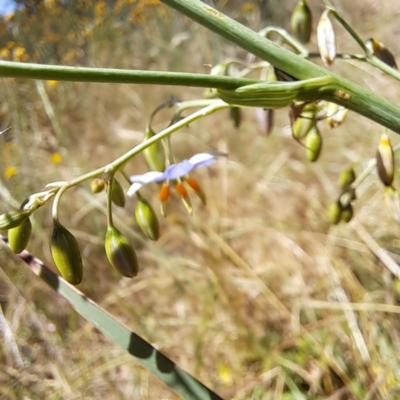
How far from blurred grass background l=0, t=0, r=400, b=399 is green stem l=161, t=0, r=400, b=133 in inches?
17.1

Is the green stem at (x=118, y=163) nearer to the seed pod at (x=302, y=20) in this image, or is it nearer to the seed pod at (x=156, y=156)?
the seed pod at (x=156, y=156)

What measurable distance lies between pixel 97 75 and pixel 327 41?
40 centimetres

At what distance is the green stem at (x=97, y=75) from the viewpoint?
12.7 inches

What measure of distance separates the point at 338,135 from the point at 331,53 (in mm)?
1020

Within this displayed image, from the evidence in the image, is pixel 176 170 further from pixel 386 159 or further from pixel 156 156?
pixel 386 159

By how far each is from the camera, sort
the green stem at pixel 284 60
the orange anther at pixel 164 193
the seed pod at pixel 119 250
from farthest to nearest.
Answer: the orange anther at pixel 164 193 < the seed pod at pixel 119 250 < the green stem at pixel 284 60

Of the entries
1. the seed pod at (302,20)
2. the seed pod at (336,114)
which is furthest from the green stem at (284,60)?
the seed pod at (302,20)

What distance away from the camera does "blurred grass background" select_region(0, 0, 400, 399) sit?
914mm

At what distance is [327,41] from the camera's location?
0.63 meters

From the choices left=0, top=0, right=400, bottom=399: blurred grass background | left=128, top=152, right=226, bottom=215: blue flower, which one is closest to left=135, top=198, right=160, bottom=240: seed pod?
left=128, top=152, right=226, bottom=215: blue flower

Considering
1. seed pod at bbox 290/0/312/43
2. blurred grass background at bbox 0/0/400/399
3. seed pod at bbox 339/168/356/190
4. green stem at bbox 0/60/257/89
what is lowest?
blurred grass background at bbox 0/0/400/399

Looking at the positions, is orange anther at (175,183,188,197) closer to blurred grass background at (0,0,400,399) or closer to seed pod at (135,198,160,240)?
seed pod at (135,198,160,240)

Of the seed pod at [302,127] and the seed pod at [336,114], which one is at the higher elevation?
the seed pod at [336,114]

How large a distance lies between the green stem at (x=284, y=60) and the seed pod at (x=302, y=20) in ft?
1.05
